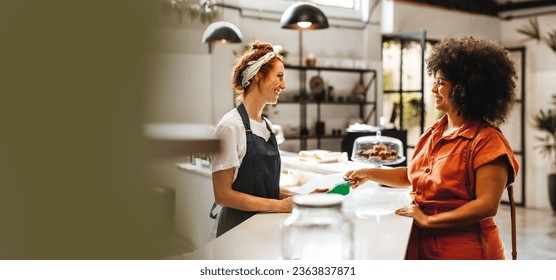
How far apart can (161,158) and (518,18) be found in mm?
7973

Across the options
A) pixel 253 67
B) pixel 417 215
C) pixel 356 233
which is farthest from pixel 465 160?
pixel 253 67

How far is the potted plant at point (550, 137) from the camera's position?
6.27 metres

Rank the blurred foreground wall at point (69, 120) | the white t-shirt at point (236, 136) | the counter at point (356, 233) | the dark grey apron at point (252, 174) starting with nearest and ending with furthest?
the blurred foreground wall at point (69, 120) < the counter at point (356, 233) < the white t-shirt at point (236, 136) < the dark grey apron at point (252, 174)

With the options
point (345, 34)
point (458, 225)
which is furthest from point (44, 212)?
point (345, 34)

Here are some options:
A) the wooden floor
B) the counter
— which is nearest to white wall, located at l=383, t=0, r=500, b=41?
the wooden floor

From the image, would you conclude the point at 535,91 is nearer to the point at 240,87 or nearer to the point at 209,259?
the point at 240,87

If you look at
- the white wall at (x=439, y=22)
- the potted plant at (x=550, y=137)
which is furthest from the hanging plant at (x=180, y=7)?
the potted plant at (x=550, y=137)

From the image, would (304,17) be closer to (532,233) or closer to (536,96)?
(532,233)

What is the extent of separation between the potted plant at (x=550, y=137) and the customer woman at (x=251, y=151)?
5.49 m

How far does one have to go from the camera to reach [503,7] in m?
7.24

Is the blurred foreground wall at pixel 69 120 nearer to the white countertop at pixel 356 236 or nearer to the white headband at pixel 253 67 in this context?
the white countertop at pixel 356 236

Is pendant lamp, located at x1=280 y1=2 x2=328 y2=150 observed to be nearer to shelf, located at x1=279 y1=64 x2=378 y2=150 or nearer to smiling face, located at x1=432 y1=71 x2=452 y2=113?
smiling face, located at x1=432 y1=71 x2=452 y2=113

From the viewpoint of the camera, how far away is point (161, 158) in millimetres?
304

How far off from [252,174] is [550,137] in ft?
20.0
